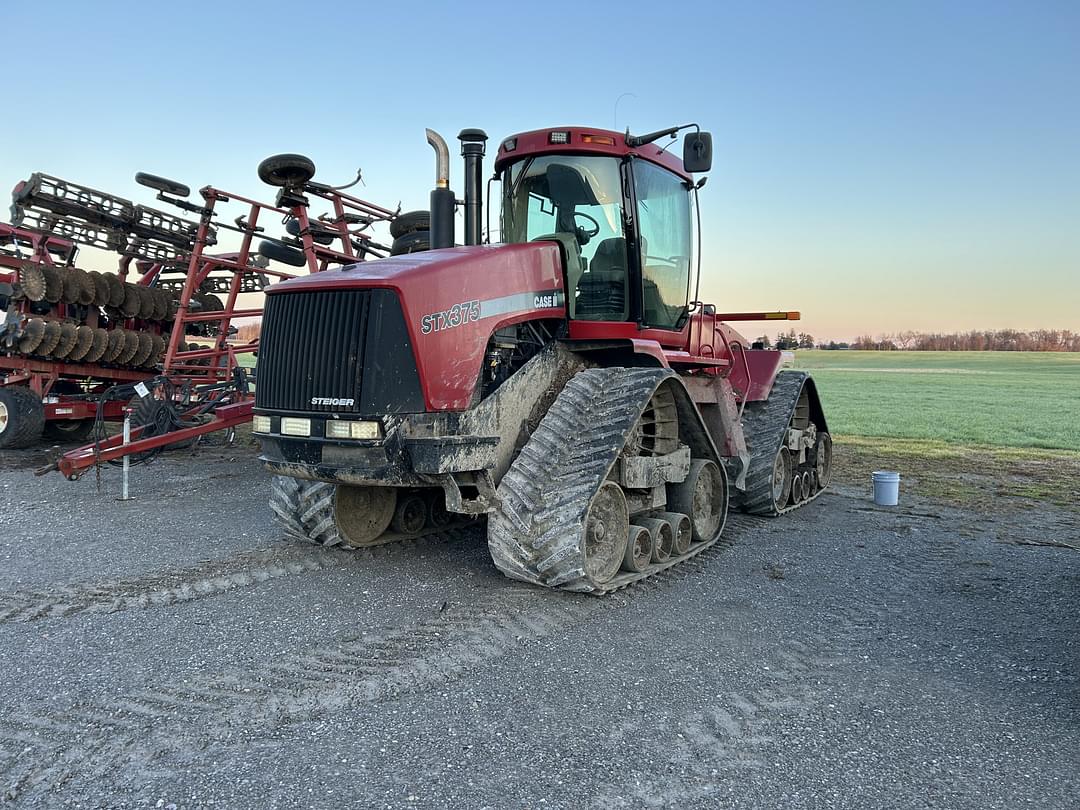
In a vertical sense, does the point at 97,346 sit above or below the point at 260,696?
above

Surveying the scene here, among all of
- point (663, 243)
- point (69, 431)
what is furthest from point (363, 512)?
point (69, 431)

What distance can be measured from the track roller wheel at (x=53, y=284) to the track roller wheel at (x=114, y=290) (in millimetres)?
764

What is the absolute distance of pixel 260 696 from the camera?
3701mm

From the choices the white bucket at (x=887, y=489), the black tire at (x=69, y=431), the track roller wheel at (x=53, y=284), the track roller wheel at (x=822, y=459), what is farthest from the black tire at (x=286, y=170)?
the white bucket at (x=887, y=489)

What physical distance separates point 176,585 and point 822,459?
293 inches

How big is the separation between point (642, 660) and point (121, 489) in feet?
23.4

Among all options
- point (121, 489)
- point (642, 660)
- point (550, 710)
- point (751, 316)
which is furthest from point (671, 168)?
point (121, 489)

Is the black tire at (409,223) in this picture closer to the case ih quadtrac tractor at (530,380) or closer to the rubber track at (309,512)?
the case ih quadtrac tractor at (530,380)

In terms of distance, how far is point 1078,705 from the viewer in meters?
3.74

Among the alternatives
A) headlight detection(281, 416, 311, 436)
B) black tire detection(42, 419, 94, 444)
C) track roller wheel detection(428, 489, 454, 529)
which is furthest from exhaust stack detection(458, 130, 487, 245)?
black tire detection(42, 419, 94, 444)

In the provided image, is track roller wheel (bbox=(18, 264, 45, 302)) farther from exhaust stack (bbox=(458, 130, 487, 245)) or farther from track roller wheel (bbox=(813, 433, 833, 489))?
track roller wheel (bbox=(813, 433, 833, 489))

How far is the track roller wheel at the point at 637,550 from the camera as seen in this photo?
552 cm

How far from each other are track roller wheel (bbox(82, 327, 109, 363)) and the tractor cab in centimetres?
831

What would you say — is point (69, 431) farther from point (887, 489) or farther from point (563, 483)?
point (887, 489)
